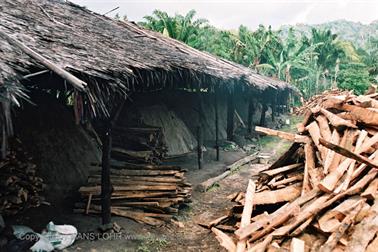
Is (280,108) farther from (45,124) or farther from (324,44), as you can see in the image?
(45,124)

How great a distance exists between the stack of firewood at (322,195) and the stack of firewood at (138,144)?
3591 millimetres

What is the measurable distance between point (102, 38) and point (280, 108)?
77.1ft

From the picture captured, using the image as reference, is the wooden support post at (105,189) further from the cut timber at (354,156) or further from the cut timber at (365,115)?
the cut timber at (365,115)

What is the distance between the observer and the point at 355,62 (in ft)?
113

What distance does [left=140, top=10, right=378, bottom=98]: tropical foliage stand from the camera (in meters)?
29.2

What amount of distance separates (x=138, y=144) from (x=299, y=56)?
2314 centimetres

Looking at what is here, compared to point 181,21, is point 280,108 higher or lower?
lower

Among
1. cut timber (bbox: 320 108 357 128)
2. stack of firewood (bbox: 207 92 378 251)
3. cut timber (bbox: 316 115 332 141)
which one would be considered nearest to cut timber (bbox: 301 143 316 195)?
stack of firewood (bbox: 207 92 378 251)

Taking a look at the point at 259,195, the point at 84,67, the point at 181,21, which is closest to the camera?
the point at 84,67

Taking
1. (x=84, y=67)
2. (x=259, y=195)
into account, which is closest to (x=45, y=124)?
(x=84, y=67)

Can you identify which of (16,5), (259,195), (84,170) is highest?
(16,5)

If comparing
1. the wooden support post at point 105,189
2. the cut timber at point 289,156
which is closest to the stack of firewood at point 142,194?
the wooden support post at point 105,189

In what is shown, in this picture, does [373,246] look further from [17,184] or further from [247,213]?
[17,184]

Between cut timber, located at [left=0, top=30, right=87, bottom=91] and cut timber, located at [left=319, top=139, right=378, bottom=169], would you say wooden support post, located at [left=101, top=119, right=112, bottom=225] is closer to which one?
cut timber, located at [left=0, top=30, right=87, bottom=91]
